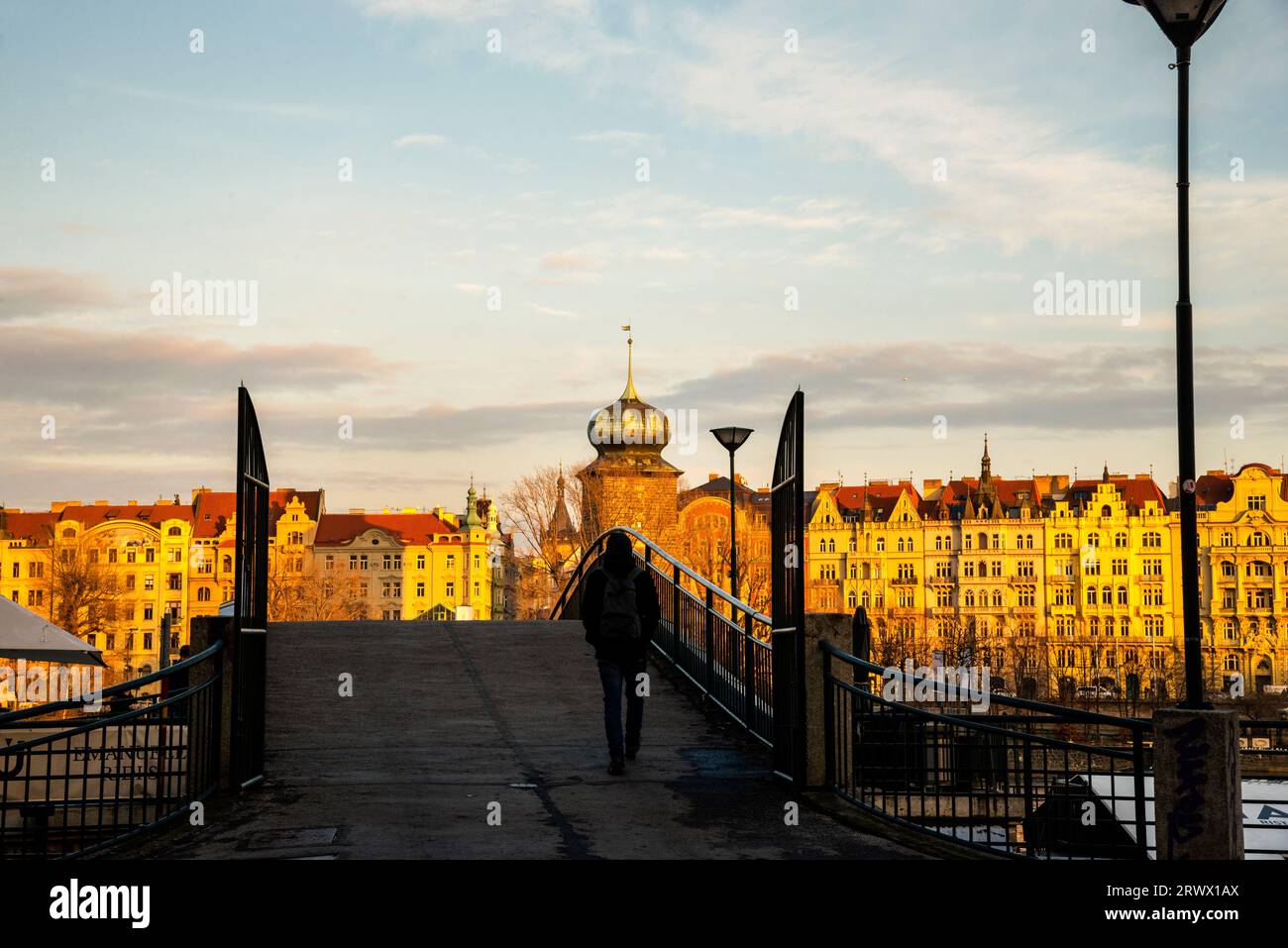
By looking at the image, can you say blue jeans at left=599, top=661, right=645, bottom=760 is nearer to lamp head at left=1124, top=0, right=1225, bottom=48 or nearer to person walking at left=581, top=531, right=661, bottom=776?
person walking at left=581, top=531, right=661, bottom=776

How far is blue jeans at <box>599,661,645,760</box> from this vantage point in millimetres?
10914

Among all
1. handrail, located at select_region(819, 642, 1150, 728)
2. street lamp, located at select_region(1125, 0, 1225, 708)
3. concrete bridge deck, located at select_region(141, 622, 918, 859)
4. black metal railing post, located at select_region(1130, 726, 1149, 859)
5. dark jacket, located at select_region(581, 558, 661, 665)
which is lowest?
concrete bridge deck, located at select_region(141, 622, 918, 859)

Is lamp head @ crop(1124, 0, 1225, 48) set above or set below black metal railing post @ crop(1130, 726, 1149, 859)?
above

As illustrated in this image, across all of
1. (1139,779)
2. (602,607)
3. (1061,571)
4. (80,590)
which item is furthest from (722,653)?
(1061,571)

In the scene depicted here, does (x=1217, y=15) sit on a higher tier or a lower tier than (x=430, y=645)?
higher

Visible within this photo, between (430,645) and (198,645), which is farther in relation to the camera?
(430,645)

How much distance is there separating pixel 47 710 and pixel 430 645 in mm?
9426

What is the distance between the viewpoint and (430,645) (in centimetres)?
1738

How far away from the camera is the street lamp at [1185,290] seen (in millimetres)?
7926

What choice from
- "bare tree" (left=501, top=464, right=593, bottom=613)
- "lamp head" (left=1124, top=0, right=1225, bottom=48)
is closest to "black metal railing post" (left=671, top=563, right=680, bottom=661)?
"lamp head" (left=1124, top=0, right=1225, bottom=48)

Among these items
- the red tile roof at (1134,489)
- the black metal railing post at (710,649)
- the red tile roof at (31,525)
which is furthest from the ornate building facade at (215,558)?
the black metal railing post at (710,649)

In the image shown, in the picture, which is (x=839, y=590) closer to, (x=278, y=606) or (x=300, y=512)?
(x=300, y=512)

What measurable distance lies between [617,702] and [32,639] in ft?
24.6

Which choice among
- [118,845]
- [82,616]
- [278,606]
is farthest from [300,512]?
[118,845]
